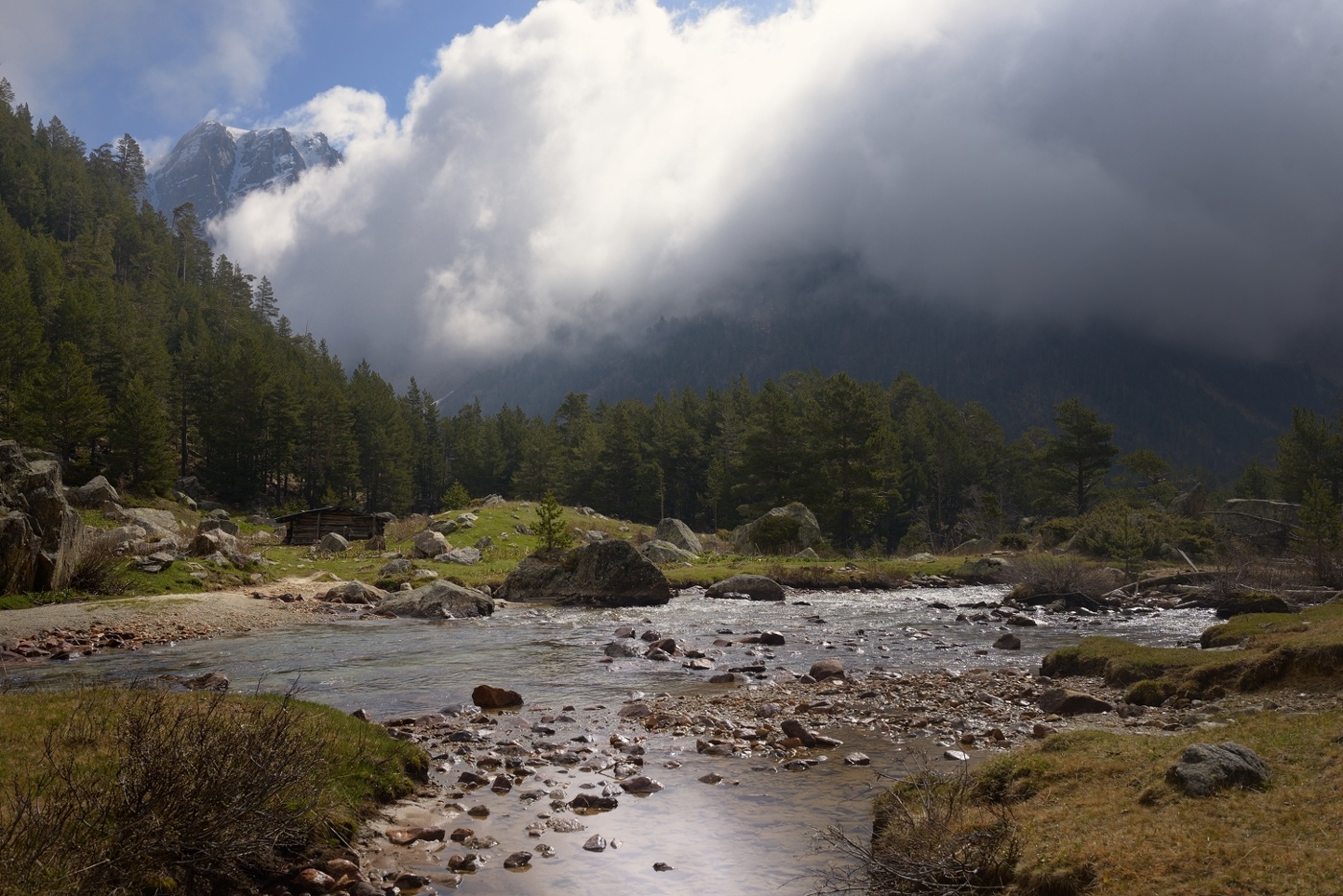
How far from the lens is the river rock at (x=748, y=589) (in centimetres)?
3853

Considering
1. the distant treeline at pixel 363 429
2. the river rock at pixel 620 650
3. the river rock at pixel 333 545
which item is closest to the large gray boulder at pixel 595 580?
the river rock at pixel 620 650

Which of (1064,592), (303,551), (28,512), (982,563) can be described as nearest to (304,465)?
(303,551)

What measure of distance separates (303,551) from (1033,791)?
53039 millimetres

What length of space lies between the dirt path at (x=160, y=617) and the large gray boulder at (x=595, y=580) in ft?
31.7

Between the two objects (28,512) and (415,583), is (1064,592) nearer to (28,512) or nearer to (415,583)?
(415,583)

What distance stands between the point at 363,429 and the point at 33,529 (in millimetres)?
89519

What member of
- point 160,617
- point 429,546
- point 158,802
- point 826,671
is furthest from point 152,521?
point 158,802

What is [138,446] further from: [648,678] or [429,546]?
[648,678]

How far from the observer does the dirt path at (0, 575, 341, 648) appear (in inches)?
894

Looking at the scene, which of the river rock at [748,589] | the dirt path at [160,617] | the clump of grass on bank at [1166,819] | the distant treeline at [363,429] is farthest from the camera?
the distant treeline at [363,429]

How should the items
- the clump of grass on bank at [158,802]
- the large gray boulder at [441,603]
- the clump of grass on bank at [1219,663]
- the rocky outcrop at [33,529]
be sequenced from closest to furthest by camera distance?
1. the clump of grass on bank at [158,802]
2. the clump of grass on bank at [1219,663]
3. the rocky outcrop at [33,529]
4. the large gray boulder at [441,603]

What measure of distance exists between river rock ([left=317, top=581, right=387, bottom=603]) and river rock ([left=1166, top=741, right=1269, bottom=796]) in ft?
106

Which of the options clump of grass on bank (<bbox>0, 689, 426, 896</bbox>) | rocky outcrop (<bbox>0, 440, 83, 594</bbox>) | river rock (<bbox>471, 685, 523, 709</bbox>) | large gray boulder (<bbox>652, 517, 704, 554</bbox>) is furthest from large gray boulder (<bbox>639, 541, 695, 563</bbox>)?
clump of grass on bank (<bbox>0, 689, 426, 896</bbox>)

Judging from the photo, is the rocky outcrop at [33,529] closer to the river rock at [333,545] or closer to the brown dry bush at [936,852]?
the river rock at [333,545]
